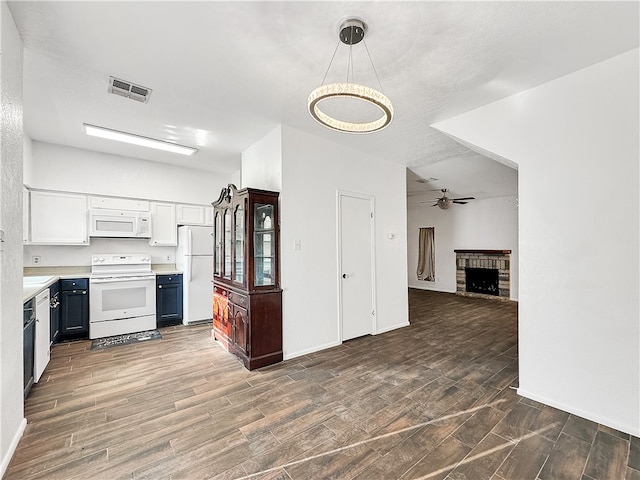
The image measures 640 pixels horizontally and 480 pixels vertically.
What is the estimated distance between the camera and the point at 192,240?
194 inches

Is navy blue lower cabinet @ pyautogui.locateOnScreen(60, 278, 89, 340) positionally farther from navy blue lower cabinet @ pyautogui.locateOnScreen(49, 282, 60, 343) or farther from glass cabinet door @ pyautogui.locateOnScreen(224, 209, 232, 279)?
glass cabinet door @ pyautogui.locateOnScreen(224, 209, 232, 279)

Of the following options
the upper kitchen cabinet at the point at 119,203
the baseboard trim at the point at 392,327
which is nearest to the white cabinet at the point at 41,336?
the upper kitchen cabinet at the point at 119,203

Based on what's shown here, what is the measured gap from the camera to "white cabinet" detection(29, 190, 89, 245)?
4.17 metres

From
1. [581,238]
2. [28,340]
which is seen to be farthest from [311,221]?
[28,340]

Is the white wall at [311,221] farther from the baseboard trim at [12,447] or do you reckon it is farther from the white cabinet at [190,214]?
the baseboard trim at [12,447]

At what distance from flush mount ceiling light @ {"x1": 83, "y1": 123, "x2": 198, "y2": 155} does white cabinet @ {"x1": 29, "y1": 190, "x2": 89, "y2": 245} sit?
1228mm

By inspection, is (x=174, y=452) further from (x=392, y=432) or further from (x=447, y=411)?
(x=447, y=411)

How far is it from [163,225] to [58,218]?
4.64 feet

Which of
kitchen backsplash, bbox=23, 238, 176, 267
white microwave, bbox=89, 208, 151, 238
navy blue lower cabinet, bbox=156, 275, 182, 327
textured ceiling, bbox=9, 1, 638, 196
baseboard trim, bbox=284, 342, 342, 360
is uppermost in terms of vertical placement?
textured ceiling, bbox=9, 1, 638, 196

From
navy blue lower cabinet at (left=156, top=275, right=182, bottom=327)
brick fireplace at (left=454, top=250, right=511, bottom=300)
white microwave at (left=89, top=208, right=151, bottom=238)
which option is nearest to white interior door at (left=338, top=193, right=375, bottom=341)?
navy blue lower cabinet at (left=156, top=275, right=182, bottom=327)

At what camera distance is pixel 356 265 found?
431cm

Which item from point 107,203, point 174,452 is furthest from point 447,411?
point 107,203

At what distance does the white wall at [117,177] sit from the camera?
14.1 ft

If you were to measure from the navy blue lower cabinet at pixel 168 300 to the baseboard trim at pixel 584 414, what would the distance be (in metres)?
4.96
